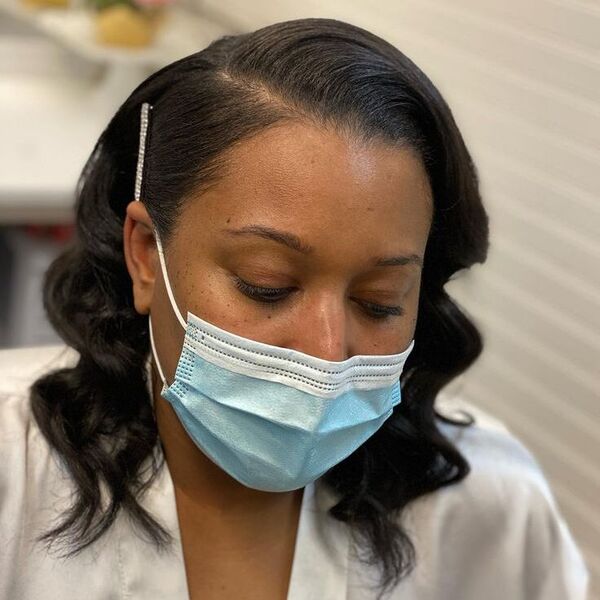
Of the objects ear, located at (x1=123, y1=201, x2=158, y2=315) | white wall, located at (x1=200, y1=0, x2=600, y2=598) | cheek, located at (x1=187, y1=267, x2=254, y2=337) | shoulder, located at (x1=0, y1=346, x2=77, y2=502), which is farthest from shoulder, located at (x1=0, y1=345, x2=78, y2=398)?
white wall, located at (x1=200, y1=0, x2=600, y2=598)

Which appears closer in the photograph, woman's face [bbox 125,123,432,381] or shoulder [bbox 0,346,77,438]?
woman's face [bbox 125,123,432,381]

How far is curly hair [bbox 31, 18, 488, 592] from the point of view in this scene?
1.15 metres

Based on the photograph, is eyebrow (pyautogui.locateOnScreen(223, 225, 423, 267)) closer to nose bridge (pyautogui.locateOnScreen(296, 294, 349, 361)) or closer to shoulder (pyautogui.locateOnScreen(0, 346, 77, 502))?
nose bridge (pyautogui.locateOnScreen(296, 294, 349, 361))

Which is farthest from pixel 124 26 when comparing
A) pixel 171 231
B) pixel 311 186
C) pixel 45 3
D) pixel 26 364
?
pixel 311 186

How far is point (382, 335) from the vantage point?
1188mm

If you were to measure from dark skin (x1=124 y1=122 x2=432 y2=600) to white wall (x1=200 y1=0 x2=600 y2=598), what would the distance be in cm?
70

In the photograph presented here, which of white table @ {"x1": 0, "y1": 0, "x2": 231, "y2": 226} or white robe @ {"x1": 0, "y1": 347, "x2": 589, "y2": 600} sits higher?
white robe @ {"x1": 0, "y1": 347, "x2": 589, "y2": 600}

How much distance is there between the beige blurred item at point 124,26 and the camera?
266 cm

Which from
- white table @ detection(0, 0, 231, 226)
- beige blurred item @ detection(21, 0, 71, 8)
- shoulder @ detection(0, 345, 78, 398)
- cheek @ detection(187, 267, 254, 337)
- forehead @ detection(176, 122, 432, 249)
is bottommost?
white table @ detection(0, 0, 231, 226)

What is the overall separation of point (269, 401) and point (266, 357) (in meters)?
0.05

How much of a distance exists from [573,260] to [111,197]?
865 millimetres

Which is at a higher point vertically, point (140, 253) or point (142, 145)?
point (142, 145)

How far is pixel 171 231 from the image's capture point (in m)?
1.19

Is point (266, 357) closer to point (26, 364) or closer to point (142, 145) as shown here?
point (142, 145)
